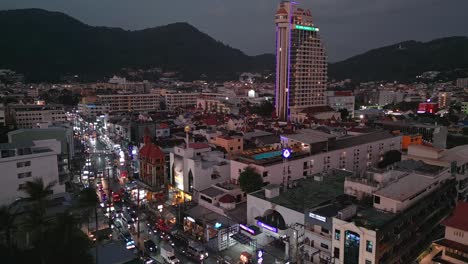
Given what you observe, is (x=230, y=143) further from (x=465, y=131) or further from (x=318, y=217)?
(x=465, y=131)

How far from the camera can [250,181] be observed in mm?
27484

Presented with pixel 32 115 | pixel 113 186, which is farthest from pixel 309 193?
pixel 32 115

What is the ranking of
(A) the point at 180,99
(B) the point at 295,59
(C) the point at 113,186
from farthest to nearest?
(A) the point at 180,99
(B) the point at 295,59
(C) the point at 113,186

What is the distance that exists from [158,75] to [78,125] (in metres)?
131

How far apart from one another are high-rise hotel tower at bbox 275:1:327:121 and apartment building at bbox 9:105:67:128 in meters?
52.4

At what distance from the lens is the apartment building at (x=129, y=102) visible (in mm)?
93225

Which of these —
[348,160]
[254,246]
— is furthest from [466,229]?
[348,160]

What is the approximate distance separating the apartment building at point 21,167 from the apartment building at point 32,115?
43.0m

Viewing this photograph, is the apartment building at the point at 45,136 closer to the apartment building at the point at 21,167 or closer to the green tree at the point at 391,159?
the apartment building at the point at 21,167

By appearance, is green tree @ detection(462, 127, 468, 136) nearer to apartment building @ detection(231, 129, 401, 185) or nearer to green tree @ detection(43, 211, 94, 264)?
apartment building @ detection(231, 129, 401, 185)

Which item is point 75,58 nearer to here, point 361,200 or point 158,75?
point 158,75

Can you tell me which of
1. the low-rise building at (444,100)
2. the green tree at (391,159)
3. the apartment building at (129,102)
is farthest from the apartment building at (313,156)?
the apartment building at (129,102)

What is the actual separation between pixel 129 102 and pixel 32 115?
31.6 m

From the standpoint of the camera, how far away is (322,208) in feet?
69.1
